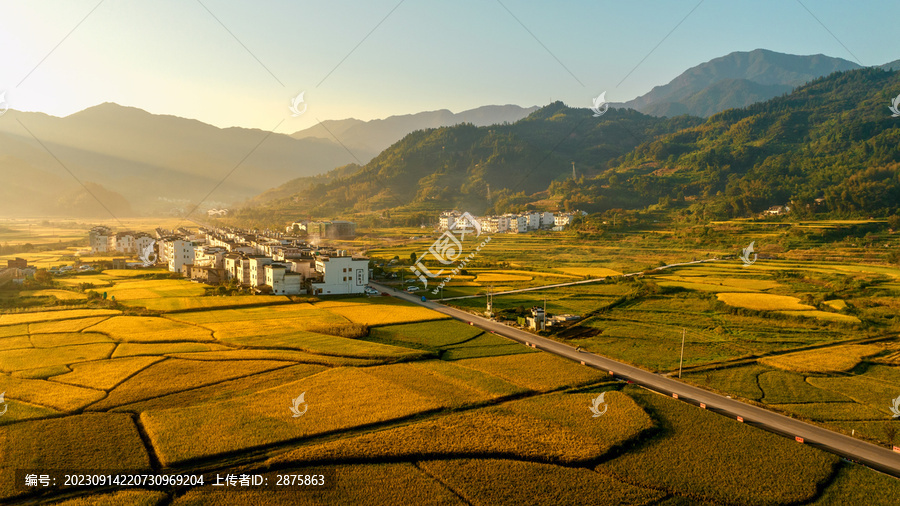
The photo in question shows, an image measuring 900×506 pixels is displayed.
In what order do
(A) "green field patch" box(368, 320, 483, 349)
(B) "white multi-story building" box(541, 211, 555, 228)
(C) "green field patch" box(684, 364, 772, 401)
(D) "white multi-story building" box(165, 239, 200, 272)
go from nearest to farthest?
(C) "green field patch" box(684, 364, 772, 401)
(A) "green field patch" box(368, 320, 483, 349)
(D) "white multi-story building" box(165, 239, 200, 272)
(B) "white multi-story building" box(541, 211, 555, 228)

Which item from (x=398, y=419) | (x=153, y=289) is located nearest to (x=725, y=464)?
(x=398, y=419)

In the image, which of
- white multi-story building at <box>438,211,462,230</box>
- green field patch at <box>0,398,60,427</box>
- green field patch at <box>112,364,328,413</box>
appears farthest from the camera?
white multi-story building at <box>438,211,462,230</box>

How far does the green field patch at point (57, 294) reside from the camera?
39469mm

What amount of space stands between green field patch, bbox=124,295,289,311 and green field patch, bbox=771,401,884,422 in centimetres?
3531

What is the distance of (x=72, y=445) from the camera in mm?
15742

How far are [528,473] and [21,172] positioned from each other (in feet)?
695

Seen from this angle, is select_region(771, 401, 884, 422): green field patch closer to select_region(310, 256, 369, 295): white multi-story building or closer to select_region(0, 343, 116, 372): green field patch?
select_region(0, 343, 116, 372): green field patch

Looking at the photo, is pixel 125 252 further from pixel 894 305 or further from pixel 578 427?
pixel 894 305

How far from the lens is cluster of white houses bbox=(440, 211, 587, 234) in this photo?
9812cm

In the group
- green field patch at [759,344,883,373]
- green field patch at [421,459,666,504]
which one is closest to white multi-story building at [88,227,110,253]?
green field patch at [421,459,666,504]

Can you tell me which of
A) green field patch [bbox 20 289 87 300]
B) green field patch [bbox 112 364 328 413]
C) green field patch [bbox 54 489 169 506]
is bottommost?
green field patch [bbox 54 489 169 506]

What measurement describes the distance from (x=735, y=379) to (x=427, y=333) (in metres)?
17.6

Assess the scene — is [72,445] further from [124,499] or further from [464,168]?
[464,168]

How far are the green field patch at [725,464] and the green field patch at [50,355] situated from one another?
1023 inches
